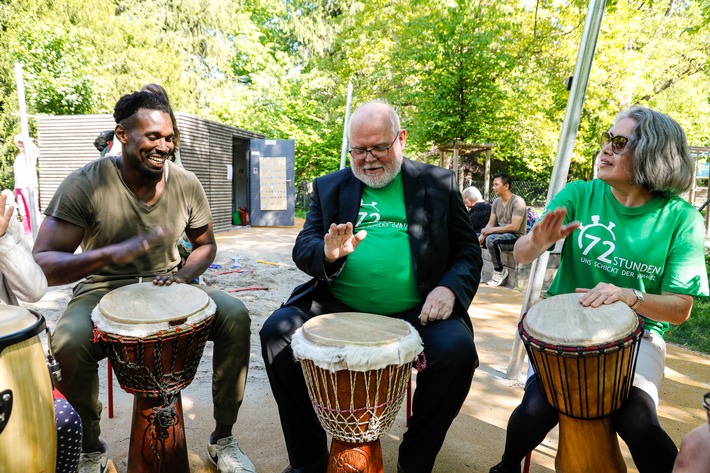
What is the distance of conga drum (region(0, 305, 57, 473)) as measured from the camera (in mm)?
1353

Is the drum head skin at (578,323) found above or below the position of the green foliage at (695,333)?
above

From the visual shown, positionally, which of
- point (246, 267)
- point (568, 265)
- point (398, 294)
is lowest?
point (246, 267)

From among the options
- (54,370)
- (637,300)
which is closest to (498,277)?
(637,300)

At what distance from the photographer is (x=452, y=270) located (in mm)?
2426

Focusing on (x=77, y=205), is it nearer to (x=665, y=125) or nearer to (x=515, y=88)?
(x=665, y=125)

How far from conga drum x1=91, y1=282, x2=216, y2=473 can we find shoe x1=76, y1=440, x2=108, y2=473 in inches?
5.5

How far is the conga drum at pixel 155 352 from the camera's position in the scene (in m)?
1.92

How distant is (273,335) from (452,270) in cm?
92

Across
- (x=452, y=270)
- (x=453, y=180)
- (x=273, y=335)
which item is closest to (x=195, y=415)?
(x=273, y=335)

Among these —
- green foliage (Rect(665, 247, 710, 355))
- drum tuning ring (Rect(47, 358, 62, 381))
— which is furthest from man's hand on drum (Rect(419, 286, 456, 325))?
green foliage (Rect(665, 247, 710, 355))

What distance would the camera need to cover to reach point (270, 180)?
13.5m

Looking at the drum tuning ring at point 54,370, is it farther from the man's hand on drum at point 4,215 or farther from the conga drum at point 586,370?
the conga drum at point 586,370

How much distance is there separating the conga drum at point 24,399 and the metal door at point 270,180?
12.1m

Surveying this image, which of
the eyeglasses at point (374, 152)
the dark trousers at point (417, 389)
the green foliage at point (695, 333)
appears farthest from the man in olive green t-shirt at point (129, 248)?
the green foliage at point (695, 333)
